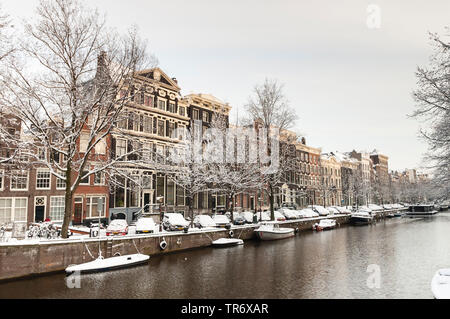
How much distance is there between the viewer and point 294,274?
17.9 meters

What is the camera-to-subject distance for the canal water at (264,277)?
47.1 ft

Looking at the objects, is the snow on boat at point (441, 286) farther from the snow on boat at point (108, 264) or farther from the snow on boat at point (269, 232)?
the snow on boat at point (269, 232)

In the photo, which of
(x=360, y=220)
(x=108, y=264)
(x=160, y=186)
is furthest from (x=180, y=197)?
(x=360, y=220)

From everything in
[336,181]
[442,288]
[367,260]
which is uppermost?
[336,181]

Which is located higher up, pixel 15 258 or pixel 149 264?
pixel 15 258

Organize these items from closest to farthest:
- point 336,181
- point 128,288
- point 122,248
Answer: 1. point 128,288
2. point 122,248
3. point 336,181

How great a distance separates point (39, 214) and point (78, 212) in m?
3.70

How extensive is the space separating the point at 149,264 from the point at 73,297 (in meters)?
7.05

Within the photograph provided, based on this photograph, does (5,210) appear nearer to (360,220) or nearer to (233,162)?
(233,162)

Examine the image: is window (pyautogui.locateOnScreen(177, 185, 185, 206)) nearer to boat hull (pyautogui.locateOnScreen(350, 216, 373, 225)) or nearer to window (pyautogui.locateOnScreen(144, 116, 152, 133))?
window (pyautogui.locateOnScreen(144, 116, 152, 133))

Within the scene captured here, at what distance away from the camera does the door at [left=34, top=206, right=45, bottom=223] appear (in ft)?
94.1

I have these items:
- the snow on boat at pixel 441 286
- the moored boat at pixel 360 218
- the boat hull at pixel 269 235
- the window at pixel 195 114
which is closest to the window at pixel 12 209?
the boat hull at pixel 269 235
